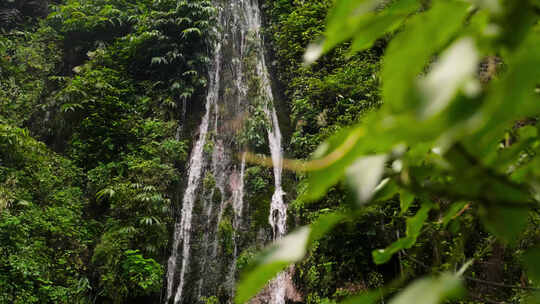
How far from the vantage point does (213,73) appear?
757 centimetres

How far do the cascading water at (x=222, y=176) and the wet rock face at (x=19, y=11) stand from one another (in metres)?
4.46

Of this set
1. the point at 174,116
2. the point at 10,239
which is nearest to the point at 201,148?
the point at 174,116

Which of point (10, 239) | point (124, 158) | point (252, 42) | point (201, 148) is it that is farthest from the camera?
point (252, 42)

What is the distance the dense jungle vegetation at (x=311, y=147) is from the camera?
0.16 metres

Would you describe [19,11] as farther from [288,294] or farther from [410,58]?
[410,58]

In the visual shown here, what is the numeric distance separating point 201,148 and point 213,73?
2.11 meters

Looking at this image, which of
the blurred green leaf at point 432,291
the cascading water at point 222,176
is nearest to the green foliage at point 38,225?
the cascading water at point 222,176

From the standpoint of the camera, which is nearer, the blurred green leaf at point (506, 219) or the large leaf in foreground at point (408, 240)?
the blurred green leaf at point (506, 219)

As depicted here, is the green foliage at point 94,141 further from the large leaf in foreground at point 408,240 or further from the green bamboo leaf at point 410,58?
the green bamboo leaf at point 410,58

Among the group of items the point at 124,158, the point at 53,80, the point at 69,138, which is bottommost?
the point at 124,158

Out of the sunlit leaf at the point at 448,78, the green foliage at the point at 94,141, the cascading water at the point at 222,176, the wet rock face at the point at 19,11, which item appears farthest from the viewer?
the wet rock face at the point at 19,11

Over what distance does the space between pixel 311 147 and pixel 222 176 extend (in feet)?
5.71

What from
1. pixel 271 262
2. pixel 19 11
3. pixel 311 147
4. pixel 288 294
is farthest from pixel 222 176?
pixel 19 11

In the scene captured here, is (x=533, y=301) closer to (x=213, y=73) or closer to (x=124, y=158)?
(x=124, y=158)
